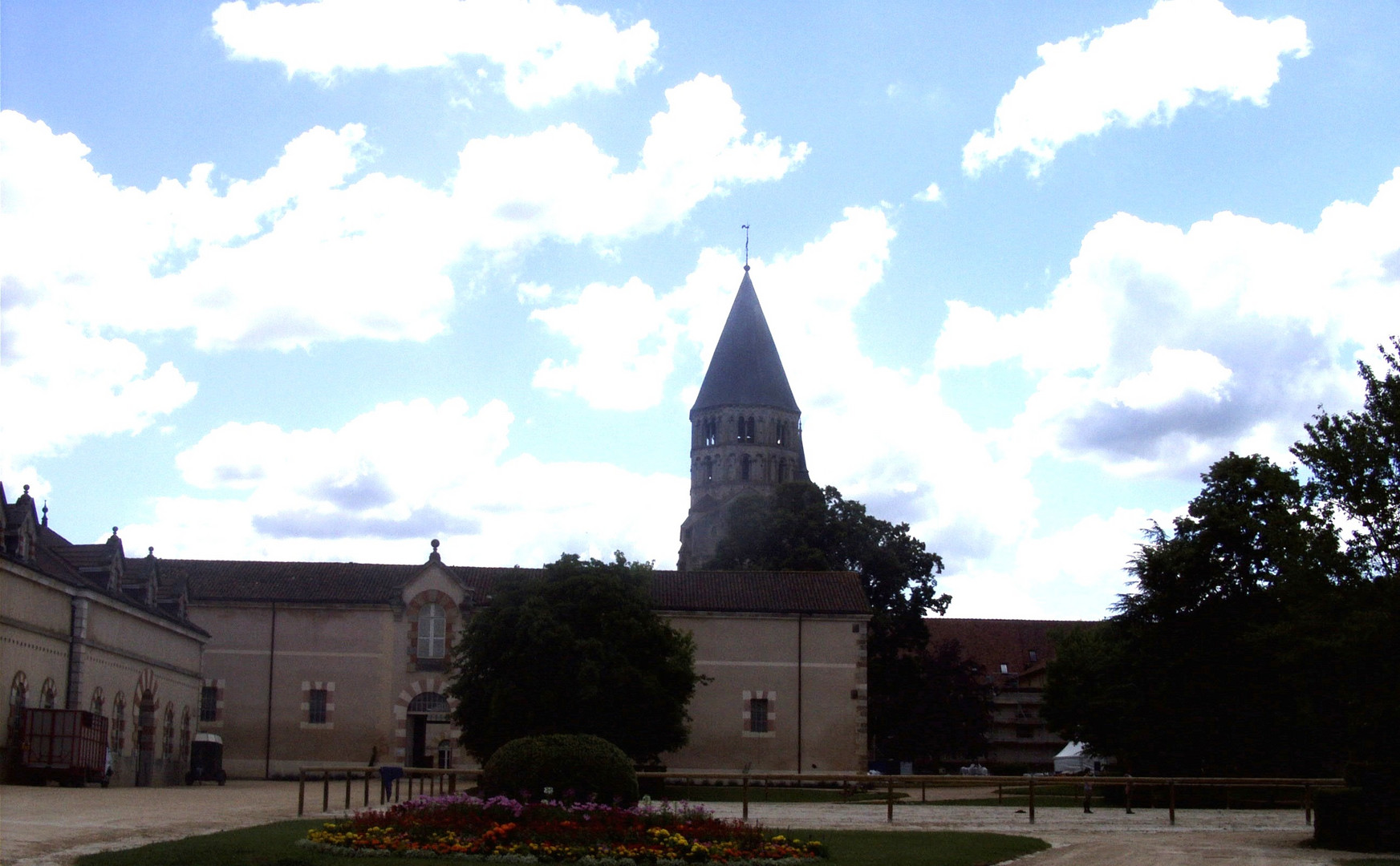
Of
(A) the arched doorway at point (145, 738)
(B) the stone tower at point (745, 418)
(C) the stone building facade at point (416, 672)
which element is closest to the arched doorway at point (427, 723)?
(C) the stone building facade at point (416, 672)

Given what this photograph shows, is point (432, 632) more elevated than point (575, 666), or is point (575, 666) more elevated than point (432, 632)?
point (432, 632)

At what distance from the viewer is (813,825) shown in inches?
977

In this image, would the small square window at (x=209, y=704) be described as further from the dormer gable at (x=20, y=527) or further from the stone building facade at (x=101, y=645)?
the dormer gable at (x=20, y=527)

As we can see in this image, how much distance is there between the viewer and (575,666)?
129 feet

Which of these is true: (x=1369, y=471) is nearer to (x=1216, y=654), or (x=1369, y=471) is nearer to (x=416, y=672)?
(x=1216, y=654)

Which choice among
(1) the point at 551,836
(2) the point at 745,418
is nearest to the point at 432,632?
(1) the point at 551,836

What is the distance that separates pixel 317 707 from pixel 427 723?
3793 mm

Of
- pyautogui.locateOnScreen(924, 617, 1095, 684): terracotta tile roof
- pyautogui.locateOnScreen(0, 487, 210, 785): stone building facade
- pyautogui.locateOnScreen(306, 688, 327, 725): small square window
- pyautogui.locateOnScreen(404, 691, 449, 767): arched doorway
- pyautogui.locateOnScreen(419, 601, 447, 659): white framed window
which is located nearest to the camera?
pyautogui.locateOnScreen(0, 487, 210, 785): stone building facade

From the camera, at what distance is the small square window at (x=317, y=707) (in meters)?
49.4

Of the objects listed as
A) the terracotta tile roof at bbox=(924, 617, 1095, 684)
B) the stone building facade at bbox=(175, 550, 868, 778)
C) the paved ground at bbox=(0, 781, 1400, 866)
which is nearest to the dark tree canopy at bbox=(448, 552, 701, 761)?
the paved ground at bbox=(0, 781, 1400, 866)

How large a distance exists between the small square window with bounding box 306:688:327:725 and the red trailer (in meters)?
17.4

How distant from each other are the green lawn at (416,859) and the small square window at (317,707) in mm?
28436

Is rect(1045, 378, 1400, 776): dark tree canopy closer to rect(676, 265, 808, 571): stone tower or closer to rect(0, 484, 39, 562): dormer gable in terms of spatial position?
rect(0, 484, 39, 562): dormer gable

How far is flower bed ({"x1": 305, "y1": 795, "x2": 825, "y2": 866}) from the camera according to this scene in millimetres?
16750
